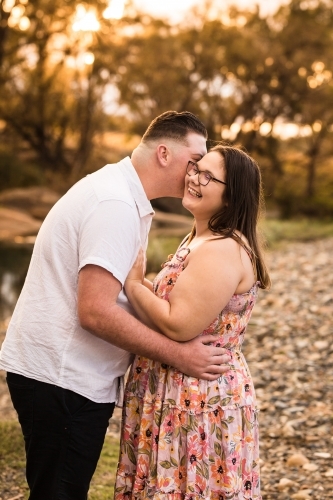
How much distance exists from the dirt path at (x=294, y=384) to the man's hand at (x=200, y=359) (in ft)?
6.30

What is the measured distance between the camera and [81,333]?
2850 mm

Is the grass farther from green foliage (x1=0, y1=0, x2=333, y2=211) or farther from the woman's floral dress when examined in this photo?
green foliage (x1=0, y1=0, x2=333, y2=211)

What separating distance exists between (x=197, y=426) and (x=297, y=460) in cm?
230

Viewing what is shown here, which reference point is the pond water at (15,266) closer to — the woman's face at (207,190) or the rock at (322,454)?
the rock at (322,454)

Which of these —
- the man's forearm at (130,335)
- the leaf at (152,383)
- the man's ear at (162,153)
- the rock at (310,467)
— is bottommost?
the leaf at (152,383)

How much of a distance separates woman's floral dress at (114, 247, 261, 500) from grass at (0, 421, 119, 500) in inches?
53.7

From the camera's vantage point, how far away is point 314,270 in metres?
12.4

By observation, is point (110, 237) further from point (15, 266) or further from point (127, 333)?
point (15, 266)

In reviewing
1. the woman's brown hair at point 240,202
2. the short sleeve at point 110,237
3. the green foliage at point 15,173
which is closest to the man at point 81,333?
the short sleeve at point 110,237

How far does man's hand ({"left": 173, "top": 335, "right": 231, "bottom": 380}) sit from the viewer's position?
2826 mm

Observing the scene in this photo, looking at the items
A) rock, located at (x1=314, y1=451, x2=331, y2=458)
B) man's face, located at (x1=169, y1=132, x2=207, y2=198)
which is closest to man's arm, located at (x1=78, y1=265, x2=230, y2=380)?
man's face, located at (x1=169, y1=132, x2=207, y2=198)

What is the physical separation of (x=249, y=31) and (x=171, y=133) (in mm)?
26920

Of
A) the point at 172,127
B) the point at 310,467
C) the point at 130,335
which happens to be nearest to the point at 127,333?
the point at 130,335

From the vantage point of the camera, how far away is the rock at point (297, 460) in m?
4.87
